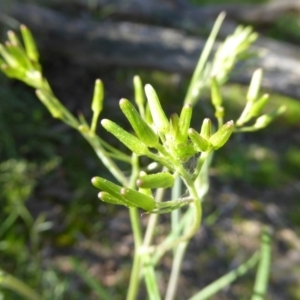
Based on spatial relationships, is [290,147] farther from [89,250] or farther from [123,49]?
[89,250]

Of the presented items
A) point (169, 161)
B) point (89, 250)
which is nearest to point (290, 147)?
point (89, 250)

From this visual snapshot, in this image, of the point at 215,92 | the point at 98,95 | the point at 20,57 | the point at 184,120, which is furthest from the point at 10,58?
the point at 184,120

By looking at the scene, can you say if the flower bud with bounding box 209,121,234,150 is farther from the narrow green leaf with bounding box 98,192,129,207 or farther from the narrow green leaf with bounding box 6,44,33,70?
the narrow green leaf with bounding box 6,44,33,70

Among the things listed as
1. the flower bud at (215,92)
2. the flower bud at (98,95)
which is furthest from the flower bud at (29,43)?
the flower bud at (215,92)

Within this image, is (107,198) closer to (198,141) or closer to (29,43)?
(198,141)

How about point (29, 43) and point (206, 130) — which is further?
point (29, 43)

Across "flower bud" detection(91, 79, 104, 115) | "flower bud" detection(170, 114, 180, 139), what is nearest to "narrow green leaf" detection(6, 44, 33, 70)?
"flower bud" detection(91, 79, 104, 115)
